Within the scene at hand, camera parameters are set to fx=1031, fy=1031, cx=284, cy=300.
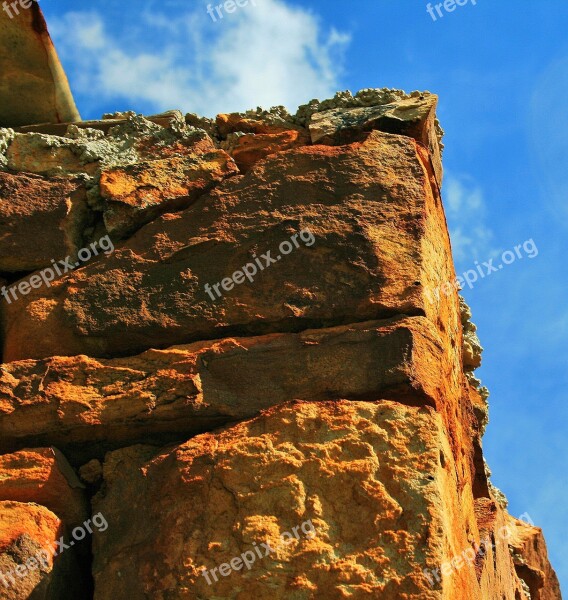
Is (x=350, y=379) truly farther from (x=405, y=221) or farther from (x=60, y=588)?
(x=60, y=588)

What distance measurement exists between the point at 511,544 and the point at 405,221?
2.17 meters

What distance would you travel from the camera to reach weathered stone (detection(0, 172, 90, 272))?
12.3ft

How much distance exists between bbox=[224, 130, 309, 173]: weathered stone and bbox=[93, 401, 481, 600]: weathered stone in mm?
1225

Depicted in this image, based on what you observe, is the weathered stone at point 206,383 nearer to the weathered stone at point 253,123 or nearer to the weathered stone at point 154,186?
the weathered stone at point 154,186

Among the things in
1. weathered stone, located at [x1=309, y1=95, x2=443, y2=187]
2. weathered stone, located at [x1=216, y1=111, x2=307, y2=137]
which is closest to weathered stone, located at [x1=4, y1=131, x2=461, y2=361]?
weathered stone, located at [x1=309, y1=95, x2=443, y2=187]

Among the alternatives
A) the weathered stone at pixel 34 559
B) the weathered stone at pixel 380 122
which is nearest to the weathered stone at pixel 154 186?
the weathered stone at pixel 380 122

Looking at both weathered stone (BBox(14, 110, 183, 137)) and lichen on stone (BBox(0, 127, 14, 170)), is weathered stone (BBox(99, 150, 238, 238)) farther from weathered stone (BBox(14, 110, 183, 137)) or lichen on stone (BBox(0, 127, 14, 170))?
lichen on stone (BBox(0, 127, 14, 170))

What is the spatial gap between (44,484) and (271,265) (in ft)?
3.27

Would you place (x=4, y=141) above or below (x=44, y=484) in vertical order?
above

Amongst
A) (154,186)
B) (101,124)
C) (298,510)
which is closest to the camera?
(298,510)

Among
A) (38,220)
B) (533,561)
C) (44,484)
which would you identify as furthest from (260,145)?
(533,561)

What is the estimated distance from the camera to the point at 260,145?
156 inches

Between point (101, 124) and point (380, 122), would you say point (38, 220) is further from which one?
point (380, 122)

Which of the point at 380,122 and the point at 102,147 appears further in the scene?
the point at 102,147
